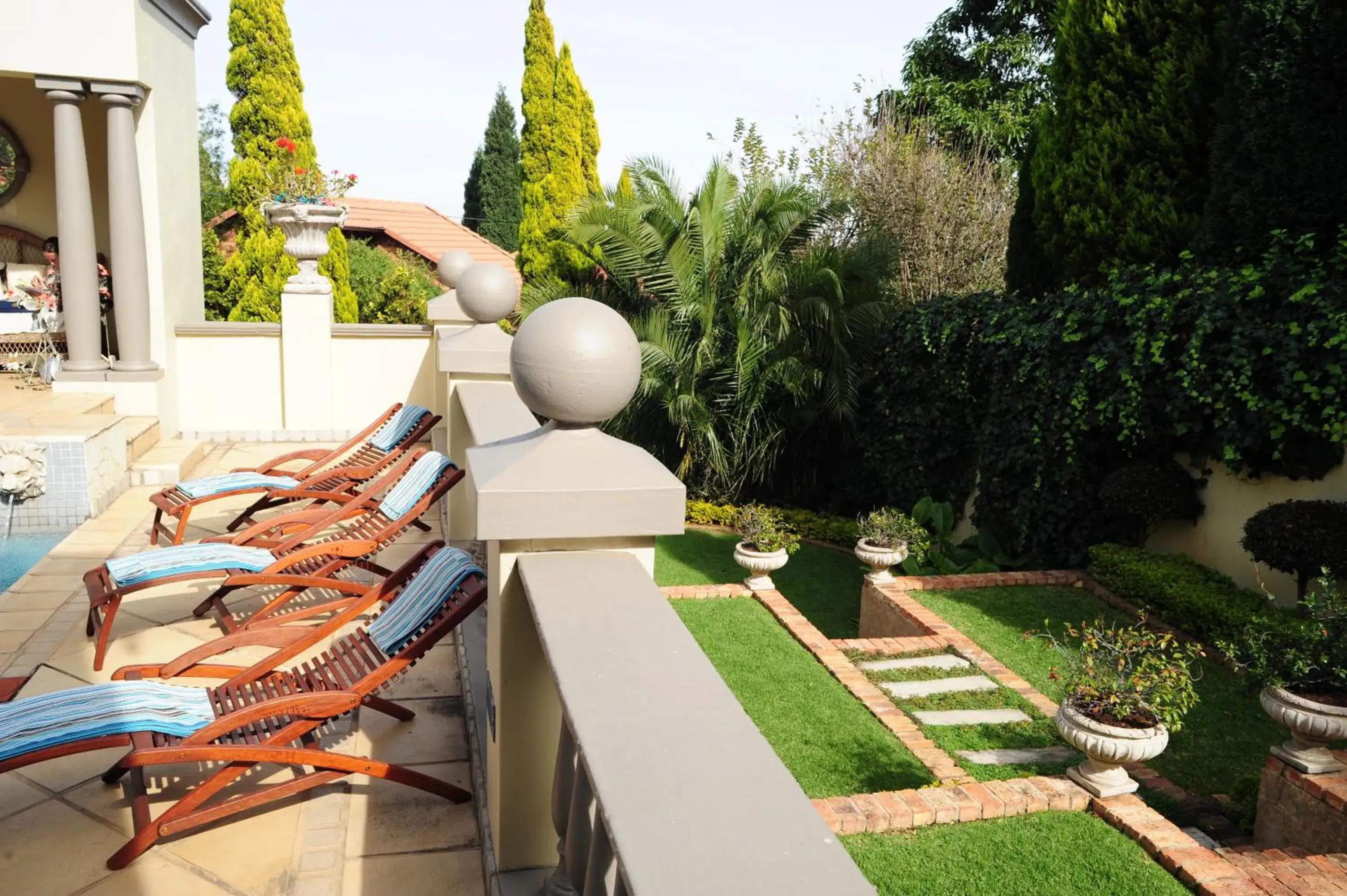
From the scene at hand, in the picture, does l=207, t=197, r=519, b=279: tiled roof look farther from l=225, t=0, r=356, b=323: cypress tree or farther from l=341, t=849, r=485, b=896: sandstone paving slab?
l=341, t=849, r=485, b=896: sandstone paving slab

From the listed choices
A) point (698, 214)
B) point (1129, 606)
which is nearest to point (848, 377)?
point (698, 214)

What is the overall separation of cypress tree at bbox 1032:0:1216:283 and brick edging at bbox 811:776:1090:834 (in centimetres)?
601

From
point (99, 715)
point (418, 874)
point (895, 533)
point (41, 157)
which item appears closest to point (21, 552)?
point (99, 715)

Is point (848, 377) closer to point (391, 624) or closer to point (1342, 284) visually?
point (1342, 284)

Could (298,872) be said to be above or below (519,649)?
below

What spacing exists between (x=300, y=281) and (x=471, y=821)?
885 centimetres

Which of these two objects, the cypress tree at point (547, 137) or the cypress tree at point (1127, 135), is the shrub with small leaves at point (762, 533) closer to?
the cypress tree at point (1127, 135)

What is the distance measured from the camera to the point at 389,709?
154 inches

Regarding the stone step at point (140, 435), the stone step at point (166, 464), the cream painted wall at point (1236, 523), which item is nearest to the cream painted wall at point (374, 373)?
the stone step at point (166, 464)

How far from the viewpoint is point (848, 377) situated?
11.1 m

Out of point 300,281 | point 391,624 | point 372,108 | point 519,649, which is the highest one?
point 372,108

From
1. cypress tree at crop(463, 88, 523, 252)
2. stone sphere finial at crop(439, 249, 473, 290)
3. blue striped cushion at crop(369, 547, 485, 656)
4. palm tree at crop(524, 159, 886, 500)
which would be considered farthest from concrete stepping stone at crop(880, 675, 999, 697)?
cypress tree at crop(463, 88, 523, 252)

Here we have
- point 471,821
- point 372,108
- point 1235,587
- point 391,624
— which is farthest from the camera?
point 372,108

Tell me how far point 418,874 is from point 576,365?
180 centimetres
